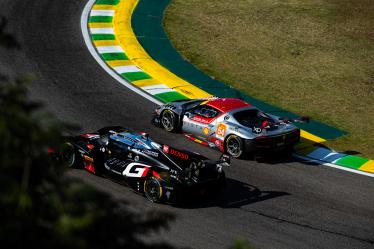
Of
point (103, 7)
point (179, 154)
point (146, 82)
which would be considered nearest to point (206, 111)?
point (179, 154)

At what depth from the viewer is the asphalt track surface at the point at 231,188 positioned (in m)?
13.4

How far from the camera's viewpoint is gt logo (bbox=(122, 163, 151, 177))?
14.1m

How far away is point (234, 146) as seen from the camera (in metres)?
17.1

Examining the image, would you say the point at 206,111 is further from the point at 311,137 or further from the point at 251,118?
the point at 311,137

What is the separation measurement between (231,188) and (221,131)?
89.4 inches

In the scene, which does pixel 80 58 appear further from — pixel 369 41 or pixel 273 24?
pixel 369 41

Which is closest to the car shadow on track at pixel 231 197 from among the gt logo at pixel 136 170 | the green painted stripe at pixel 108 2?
the gt logo at pixel 136 170

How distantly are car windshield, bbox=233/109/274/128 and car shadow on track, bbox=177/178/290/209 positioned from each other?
79.2 inches

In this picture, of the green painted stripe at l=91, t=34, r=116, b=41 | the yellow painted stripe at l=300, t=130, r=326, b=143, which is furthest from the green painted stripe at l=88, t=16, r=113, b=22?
the yellow painted stripe at l=300, t=130, r=326, b=143

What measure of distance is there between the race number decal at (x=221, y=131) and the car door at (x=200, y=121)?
0.21 metres

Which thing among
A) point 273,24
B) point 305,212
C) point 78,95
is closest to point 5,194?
point 305,212

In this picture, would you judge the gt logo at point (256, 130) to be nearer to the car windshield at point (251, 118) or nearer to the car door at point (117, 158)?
the car windshield at point (251, 118)

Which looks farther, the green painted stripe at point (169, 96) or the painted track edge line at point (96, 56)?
the painted track edge line at point (96, 56)

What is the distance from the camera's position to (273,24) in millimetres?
28375
